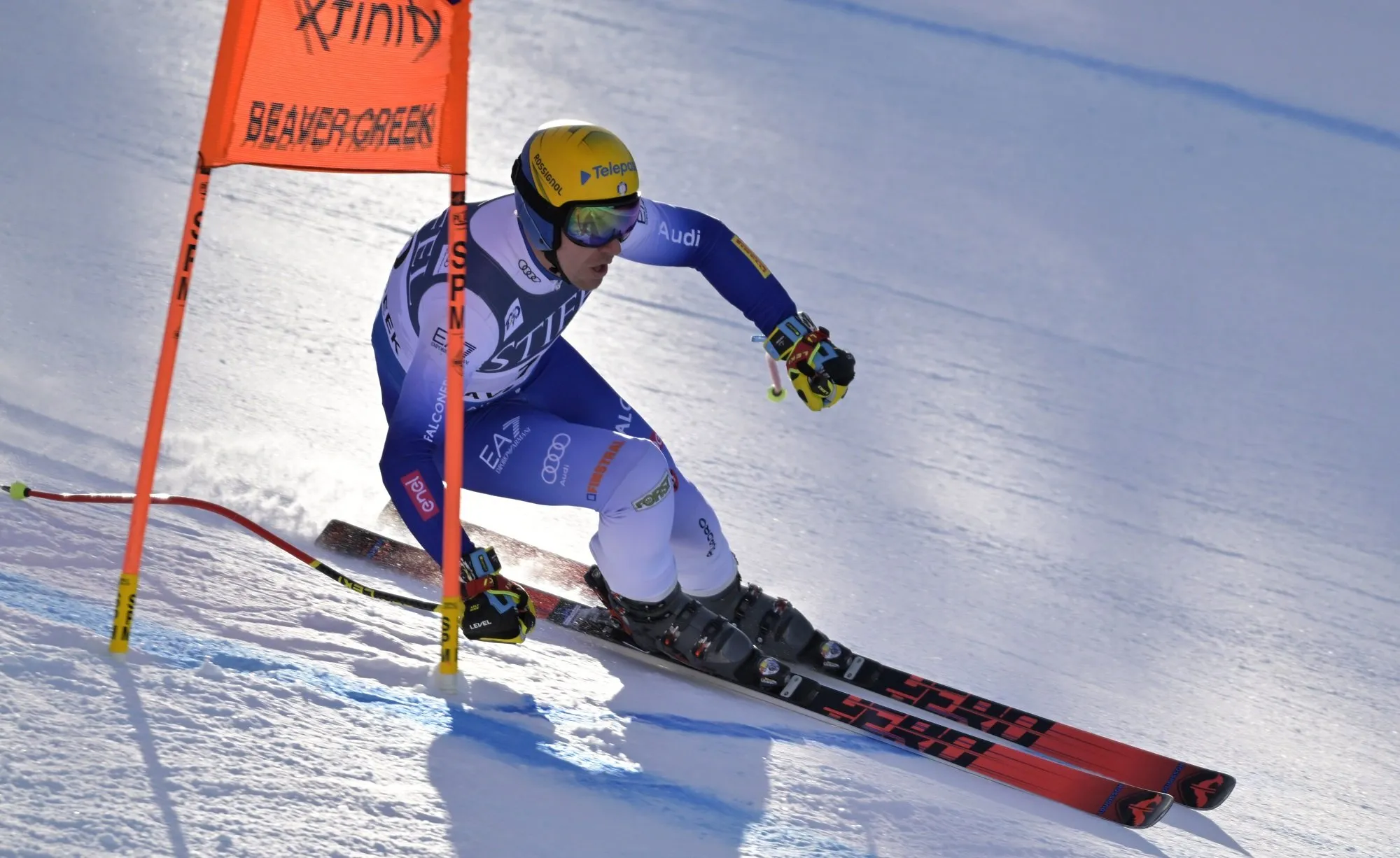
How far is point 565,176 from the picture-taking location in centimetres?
294

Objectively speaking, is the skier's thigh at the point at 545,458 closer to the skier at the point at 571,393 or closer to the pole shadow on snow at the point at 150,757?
the skier at the point at 571,393

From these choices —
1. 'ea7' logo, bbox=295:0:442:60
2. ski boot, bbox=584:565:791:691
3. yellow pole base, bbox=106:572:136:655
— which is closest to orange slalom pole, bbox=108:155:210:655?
yellow pole base, bbox=106:572:136:655

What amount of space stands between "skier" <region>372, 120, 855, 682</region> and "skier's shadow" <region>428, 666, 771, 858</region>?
0.25 m

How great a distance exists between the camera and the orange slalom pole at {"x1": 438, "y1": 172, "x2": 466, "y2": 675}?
2.70m

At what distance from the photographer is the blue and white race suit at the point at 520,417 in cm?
296

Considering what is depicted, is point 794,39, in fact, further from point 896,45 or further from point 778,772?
point 778,772

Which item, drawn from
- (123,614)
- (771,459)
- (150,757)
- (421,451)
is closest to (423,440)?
(421,451)

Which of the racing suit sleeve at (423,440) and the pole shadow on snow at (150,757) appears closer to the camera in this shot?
the pole shadow on snow at (150,757)

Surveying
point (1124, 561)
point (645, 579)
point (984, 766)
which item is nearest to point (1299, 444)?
point (1124, 561)

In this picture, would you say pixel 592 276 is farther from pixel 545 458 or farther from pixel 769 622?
pixel 769 622

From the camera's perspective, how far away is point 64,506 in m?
3.09

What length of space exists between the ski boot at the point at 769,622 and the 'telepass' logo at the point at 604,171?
111 centimetres

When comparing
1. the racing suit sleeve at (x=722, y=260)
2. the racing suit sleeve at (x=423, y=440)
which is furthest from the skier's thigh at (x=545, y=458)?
the racing suit sleeve at (x=722, y=260)

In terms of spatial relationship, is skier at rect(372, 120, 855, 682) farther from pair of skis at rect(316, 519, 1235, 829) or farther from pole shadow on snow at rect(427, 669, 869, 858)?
pole shadow on snow at rect(427, 669, 869, 858)
